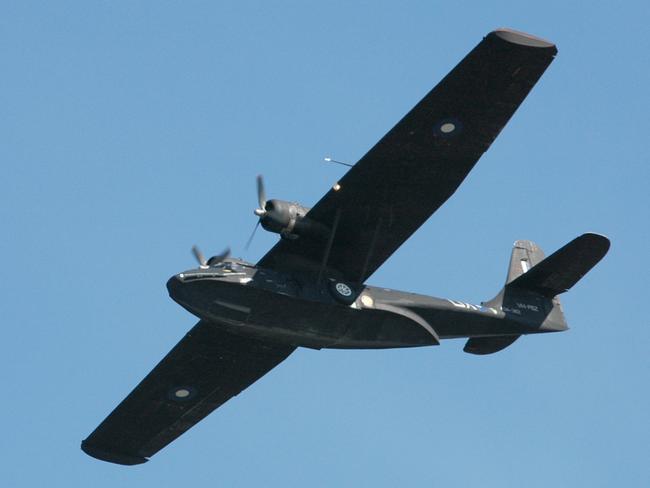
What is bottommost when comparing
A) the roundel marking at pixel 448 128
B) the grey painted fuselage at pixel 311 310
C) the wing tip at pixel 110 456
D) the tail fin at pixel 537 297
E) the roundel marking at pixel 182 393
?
the wing tip at pixel 110 456

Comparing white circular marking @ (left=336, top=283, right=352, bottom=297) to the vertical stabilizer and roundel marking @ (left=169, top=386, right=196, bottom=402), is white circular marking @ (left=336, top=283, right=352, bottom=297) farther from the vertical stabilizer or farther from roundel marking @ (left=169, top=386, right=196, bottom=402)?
the vertical stabilizer

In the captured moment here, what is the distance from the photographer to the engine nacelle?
1384 inches

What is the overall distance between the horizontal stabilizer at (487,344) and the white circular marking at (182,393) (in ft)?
25.8

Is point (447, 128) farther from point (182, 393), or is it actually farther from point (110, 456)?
point (110, 456)

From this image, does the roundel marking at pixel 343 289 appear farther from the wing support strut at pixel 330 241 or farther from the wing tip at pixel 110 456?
the wing tip at pixel 110 456

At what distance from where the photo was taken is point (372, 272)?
1468 inches

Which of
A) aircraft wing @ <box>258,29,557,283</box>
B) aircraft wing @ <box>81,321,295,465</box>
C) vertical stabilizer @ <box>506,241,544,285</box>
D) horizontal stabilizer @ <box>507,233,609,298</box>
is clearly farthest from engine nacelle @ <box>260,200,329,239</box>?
vertical stabilizer @ <box>506,241,544,285</box>

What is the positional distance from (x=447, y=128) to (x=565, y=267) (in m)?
7.09

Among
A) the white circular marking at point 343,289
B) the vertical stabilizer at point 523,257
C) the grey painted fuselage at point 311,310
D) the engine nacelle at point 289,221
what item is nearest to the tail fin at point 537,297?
the grey painted fuselage at point 311,310

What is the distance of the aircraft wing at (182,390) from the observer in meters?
38.8

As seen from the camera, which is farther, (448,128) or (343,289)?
(343,289)

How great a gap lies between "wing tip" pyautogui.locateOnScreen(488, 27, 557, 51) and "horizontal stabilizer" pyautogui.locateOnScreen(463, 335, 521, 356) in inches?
398

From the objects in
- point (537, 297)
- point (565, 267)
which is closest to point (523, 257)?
point (537, 297)

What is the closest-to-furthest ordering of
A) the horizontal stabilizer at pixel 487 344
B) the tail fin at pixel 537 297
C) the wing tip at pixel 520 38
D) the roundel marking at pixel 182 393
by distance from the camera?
1. the wing tip at pixel 520 38
2. the tail fin at pixel 537 297
3. the roundel marking at pixel 182 393
4. the horizontal stabilizer at pixel 487 344
